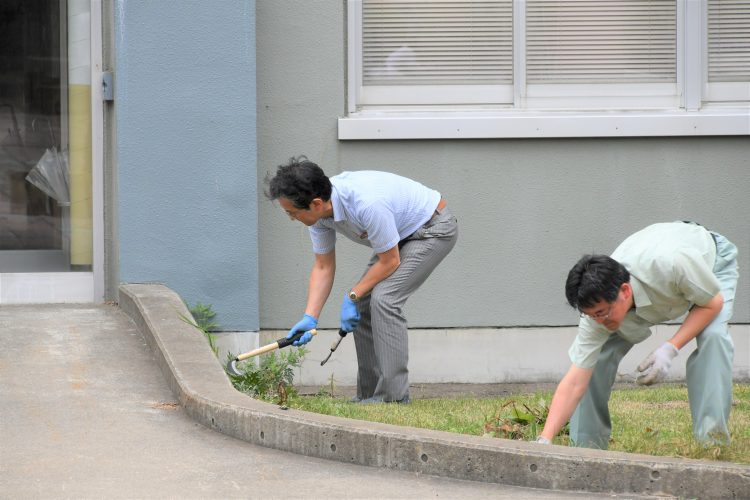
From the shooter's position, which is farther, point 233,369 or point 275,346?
point 233,369

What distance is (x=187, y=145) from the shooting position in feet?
25.3

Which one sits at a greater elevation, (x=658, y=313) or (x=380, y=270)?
(x=380, y=270)

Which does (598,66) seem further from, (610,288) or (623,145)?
(610,288)

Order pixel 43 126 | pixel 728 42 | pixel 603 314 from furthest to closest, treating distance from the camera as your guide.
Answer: pixel 728 42 < pixel 43 126 < pixel 603 314

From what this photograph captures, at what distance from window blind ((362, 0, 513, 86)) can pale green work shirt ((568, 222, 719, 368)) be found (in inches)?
142

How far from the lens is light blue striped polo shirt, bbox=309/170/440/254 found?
5984 mm

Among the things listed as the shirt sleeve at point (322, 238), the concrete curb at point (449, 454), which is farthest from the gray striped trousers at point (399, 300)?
the concrete curb at point (449, 454)

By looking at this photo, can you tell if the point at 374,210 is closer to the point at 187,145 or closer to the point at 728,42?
the point at 187,145

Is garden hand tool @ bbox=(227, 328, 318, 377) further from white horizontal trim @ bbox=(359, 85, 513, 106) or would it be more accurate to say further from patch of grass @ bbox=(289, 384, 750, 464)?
white horizontal trim @ bbox=(359, 85, 513, 106)

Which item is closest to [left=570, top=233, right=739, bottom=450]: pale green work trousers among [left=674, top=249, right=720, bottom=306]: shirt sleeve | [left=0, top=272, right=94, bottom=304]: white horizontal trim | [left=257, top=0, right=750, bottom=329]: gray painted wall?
[left=674, top=249, right=720, bottom=306]: shirt sleeve

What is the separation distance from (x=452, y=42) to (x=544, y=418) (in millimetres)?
3814

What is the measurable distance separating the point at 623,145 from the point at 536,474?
4402 millimetres

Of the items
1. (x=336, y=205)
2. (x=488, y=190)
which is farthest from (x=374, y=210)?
(x=488, y=190)

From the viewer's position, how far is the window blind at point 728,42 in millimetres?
8570
